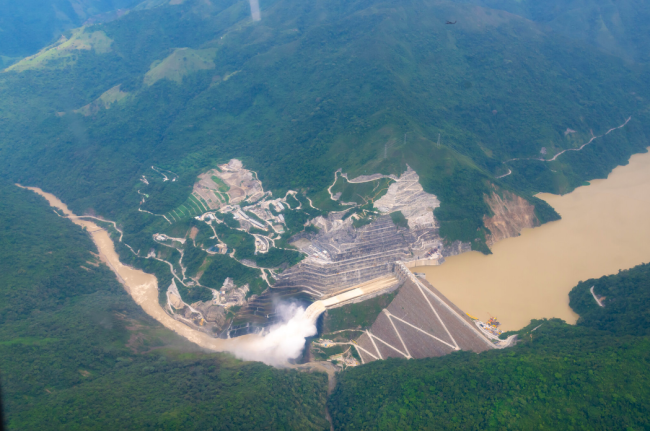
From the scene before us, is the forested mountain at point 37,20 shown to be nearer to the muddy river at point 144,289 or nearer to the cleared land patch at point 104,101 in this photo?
the cleared land patch at point 104,101

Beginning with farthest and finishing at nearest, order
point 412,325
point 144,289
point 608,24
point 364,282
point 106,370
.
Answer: point 608,24 < point 144,289 < point 364,282 < point 412,325 < point 106,370

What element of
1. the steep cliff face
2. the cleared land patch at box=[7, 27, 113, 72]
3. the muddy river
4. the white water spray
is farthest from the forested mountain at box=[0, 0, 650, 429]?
the white water spray

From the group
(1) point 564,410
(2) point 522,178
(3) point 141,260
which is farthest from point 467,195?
(3) point 141,260

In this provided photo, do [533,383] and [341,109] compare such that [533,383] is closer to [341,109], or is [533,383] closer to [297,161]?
[297,161]

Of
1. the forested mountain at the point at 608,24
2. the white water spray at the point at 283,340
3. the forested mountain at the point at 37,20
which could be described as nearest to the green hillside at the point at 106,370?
the white water spray at the point at 283,340

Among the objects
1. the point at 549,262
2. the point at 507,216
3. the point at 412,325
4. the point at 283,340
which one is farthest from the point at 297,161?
the point at 549,262

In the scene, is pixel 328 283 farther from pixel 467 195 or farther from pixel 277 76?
pixel 277 76

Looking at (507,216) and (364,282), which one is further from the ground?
(507,216)

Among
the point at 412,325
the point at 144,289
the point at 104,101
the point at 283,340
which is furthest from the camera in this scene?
the point at 104,101
